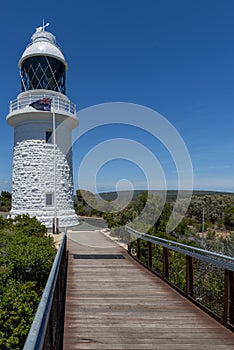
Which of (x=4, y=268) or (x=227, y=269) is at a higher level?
(x=227, y=269)

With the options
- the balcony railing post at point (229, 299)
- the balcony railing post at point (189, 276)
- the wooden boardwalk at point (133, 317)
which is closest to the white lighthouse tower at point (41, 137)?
the wooden boardwalk at point (133, 317)

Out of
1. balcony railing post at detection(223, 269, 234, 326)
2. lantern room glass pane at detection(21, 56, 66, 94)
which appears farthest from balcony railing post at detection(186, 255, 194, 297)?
lantern room glass pane at detection(21, 56, 66, 94)

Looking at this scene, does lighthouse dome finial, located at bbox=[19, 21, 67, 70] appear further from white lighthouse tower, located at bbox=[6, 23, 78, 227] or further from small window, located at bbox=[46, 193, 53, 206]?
small window, located at bbox=[46, 193, 53, 206]

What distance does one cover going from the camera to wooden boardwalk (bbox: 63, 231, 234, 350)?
3.06m

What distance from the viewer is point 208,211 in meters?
27.4

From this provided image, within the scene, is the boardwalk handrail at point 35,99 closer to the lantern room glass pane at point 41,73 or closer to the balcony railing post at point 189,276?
the lantern room glass pane at point 41,73

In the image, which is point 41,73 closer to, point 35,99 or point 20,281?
point 35,99

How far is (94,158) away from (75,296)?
12344 millimetres

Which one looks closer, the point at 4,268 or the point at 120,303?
the point at 120,303

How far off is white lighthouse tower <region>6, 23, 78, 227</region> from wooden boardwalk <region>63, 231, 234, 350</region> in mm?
11621

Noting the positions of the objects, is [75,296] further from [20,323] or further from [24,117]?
[24,117]

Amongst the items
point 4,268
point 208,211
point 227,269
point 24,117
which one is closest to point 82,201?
point 208,211

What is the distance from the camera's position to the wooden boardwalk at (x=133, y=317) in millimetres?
3061

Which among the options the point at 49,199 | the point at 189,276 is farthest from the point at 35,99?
the point at 189,276
